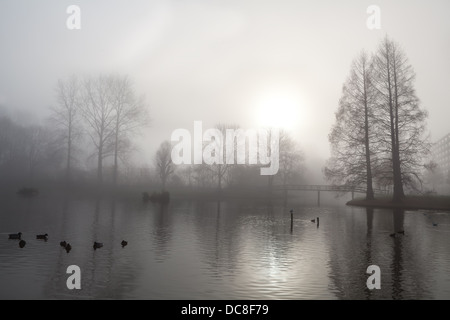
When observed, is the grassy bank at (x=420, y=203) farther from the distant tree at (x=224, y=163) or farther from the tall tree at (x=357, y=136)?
the distant tree at (x=224, y=163)

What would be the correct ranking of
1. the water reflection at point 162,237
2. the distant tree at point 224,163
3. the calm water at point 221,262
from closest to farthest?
1. the calm water at point 221,262
2. the water reflection at point 162,237
3. the distant tree at point 224,163

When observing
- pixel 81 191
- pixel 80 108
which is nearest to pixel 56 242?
pixel 81 191

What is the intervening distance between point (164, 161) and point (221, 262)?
65.2 m

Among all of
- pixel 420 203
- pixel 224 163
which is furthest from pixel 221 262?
pixel 224 163

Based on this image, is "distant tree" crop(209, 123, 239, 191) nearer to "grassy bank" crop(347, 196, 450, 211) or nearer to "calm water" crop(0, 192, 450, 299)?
"grassy bank" crop(347, 196, 450, 211)

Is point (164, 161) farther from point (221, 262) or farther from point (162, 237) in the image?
point (221, 262)

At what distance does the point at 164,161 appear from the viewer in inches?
3135

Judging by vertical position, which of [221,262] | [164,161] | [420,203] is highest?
[164,161]

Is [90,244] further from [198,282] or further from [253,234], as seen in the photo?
[253,234]

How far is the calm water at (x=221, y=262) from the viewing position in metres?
11.7

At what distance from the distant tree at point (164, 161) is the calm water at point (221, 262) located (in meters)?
51.7

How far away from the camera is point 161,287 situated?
11.9m

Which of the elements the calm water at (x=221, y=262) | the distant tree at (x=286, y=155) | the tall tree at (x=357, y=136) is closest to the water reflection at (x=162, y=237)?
the calm water at (x=221, y=262)
